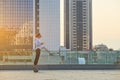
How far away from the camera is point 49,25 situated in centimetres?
14125

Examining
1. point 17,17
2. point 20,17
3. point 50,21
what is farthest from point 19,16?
point 50,21

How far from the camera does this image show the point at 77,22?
12812 centimetres

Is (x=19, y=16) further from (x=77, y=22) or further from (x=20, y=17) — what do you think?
(x=77, y=22)

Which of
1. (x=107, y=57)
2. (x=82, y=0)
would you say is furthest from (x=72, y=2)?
(x=107, y=57)

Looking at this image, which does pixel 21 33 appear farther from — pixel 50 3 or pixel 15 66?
pixel 15 66

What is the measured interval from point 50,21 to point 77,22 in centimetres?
1638

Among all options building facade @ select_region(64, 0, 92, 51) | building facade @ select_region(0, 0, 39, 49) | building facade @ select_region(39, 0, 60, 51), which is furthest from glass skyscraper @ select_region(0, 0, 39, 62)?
building facade @ select_region(64, 0, 92, 51)

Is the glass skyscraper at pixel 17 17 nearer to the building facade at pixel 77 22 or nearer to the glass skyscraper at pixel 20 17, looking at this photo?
the glass skyscraper at pixel 20 17

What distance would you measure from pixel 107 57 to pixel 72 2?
11289 cm

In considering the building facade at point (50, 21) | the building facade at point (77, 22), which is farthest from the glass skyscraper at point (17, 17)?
the building facade at point (77, 22)

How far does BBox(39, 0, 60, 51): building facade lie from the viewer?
131500 mm

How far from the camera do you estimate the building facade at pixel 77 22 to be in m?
117

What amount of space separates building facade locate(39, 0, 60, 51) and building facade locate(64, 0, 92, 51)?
17.4 feet

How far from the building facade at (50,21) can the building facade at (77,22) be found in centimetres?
529
